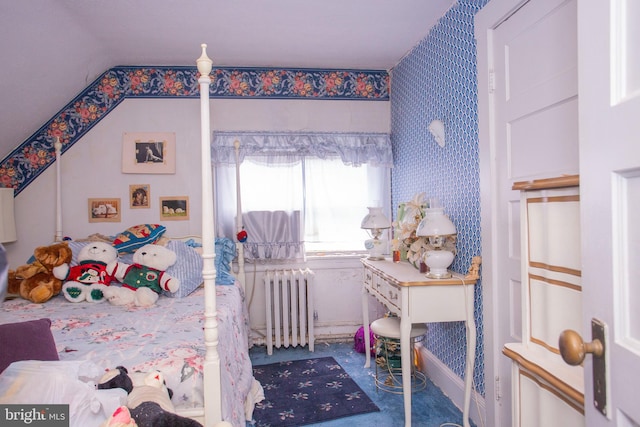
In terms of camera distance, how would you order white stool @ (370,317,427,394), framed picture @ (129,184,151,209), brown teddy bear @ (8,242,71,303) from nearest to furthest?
white stool @ (370,317,427,394) < brown teddy bear @ (8,242,71,303) < framed picture @ (129,184,151,209)

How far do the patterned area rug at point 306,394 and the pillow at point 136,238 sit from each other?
4.10 feet

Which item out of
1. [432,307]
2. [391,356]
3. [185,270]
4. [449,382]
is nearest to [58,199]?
[185,270]

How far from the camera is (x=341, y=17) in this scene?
112 inches

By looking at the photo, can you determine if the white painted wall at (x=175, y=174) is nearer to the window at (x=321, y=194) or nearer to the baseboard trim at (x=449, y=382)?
the window at (x=321, y=194)

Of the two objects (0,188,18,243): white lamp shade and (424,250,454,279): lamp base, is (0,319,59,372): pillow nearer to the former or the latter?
(424,250,454,279): lamp base

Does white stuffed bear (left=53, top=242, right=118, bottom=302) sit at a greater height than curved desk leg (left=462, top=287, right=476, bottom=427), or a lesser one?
greater

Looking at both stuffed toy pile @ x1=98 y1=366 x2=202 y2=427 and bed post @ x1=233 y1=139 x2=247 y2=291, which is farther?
bed post @ x1=233 y1=139 x2=247 y2=291

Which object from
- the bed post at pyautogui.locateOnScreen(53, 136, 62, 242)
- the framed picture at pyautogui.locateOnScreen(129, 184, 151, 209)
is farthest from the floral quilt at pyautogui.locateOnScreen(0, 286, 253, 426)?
the framed picture at pyautogui.locateOnScreen(129, 184, 151, 209)

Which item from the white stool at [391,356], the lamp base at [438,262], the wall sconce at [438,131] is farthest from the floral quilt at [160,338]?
the wall sconce at [438,131]

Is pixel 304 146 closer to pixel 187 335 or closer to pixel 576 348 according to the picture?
pixel 187 335

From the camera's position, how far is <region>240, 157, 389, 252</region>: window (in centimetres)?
382

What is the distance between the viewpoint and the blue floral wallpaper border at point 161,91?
3.59 m

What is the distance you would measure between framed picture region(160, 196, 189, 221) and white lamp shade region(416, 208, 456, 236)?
2.20 meters

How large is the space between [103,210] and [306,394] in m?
2.27
